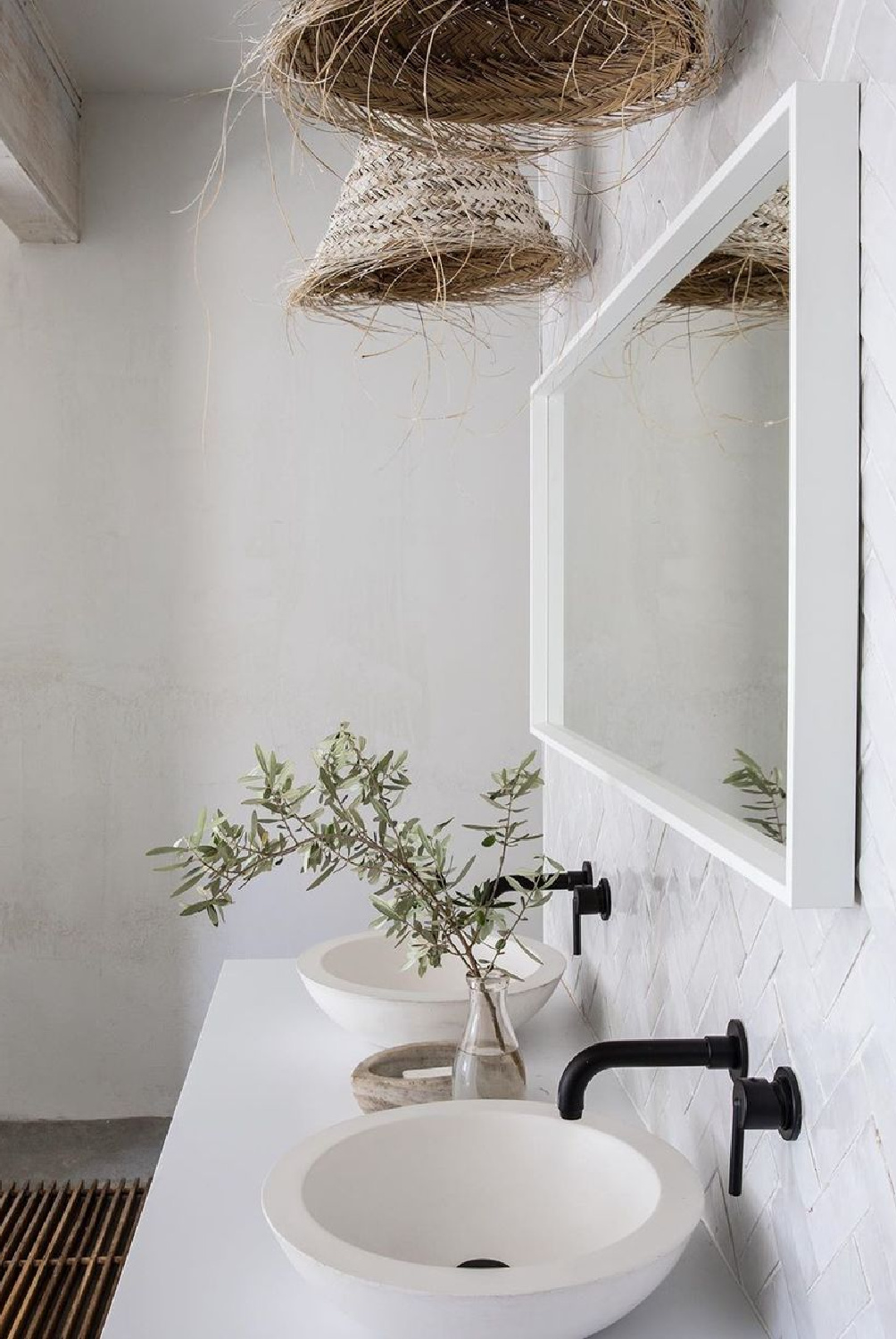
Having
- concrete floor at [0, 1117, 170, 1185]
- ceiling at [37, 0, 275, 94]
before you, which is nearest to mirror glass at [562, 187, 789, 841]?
ceiling at [37, 0, 275, 94]

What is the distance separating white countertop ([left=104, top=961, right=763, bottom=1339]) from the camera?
91cm

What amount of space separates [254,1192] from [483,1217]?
0.69ft

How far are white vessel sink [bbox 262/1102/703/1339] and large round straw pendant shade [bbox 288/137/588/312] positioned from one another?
88cm

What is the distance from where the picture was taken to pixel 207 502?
2.68 m

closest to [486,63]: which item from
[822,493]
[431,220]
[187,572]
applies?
[431,220]

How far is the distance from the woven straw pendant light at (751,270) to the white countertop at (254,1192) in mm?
761

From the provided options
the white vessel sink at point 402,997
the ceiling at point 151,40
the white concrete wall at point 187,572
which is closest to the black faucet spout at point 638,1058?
the white vessel sink at point 402,997

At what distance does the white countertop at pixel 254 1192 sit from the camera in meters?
0.91

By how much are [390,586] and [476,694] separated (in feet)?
1.02

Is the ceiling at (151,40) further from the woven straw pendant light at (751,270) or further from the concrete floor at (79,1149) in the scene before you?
the concrete floor at (79,1149)

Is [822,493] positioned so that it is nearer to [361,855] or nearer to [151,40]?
[361,855]

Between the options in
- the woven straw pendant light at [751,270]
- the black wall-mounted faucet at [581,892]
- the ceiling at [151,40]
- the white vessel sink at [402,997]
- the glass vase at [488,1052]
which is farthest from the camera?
the ceiling at [151,40]

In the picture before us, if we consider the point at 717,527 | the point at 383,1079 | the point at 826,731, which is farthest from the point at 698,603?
the point at 383,1079

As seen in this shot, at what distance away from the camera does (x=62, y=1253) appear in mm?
2283
